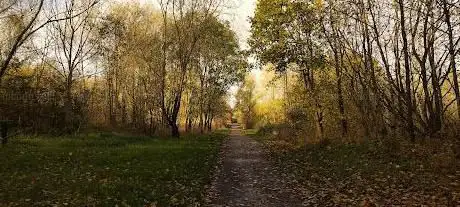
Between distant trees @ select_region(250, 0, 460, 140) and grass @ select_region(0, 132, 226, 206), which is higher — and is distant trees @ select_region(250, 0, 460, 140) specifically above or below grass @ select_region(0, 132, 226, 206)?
above

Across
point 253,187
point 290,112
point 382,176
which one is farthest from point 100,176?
point 290,112

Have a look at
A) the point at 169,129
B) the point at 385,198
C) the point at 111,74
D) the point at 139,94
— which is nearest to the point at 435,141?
the point at 385,198

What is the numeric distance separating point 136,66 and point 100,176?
30960mm

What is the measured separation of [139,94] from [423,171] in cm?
3488

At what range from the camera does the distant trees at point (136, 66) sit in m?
32.8

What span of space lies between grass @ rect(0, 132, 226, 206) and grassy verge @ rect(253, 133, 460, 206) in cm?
392

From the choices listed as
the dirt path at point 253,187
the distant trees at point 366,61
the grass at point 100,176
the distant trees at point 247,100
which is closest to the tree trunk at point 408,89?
the distant trees at point 366,61

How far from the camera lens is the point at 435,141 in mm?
15406

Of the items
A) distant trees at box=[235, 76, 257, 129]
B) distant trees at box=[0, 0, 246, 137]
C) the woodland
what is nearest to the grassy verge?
the woodland

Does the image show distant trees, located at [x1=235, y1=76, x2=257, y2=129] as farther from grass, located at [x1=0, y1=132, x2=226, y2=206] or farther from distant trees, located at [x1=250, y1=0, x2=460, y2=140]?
grass, located at [x1=0, y1=132, x2=226, y2=206]

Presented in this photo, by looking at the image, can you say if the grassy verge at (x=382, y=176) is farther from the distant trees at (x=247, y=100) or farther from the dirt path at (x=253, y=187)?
the distant trees at (x=247, y=100)

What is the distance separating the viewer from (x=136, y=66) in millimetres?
44094

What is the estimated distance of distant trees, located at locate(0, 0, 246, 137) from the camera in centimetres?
3278

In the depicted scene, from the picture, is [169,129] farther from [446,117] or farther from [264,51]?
Result: [446,117]
